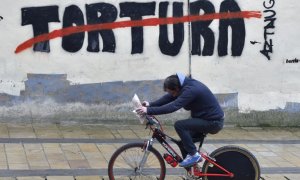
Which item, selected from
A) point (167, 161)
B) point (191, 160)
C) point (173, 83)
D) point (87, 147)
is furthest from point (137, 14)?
point (191, 160)

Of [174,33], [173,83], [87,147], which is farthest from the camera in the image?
[174,33]

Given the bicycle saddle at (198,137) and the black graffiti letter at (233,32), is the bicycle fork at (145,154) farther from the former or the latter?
the black graffiti letter at (233,32)

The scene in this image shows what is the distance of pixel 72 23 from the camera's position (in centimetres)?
984

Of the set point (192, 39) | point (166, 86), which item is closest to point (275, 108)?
point (192, 39)

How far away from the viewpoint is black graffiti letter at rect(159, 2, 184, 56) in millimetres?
10039

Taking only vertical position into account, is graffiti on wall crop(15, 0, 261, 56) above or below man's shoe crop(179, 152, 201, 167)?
above

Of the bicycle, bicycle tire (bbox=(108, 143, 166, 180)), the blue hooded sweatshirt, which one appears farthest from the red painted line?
bicycle tire (bbox=(108, 143, 166, 180))

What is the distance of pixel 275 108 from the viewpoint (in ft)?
34.4

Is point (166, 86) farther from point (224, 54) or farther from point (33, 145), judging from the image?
point (224, 54)

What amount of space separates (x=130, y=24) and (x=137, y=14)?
0.22 metres

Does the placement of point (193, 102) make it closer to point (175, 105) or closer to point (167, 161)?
point (175, 105)

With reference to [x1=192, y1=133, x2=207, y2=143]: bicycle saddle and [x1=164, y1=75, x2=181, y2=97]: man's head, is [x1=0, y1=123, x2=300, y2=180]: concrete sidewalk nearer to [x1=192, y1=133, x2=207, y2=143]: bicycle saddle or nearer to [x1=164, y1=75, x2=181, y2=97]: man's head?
[x1=192, y1=133, x2=207, y2=143]: bicycle saddle

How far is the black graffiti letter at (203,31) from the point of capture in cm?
1009

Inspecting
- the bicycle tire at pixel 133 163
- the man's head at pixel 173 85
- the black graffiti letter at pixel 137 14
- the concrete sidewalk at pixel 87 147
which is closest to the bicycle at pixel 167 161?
the bicycle tire at pixel 133 163
